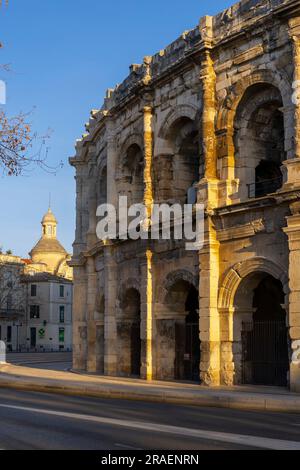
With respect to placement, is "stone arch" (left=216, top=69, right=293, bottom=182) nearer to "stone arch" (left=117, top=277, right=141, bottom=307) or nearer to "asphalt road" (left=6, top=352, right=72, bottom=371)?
"stone arch" (left=117, top=277, right=141, bottom=307)

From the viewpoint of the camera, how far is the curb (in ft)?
55.1

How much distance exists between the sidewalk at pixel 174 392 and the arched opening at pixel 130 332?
2.46m

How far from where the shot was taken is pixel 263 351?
22.0 m

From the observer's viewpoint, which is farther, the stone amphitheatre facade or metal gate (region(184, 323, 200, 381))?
metal gate (region(184, 323, 200, 381))

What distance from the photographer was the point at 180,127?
83.9 ft

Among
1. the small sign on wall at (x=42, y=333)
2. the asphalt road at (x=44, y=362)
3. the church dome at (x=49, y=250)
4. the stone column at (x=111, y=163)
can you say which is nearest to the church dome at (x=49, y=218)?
the church dome at (x=49, y=250)

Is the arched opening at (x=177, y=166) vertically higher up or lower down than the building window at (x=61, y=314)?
higher up

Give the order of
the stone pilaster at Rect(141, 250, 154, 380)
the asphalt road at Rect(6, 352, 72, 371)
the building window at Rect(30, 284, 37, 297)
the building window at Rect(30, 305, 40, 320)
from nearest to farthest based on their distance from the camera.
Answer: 1. the stone pilaster at Rect(141, 250, 154, 380)
2. the asphalt road at Rect(6, 352, 72, 371)
3. the building window at Rect(30, 305, 40, 320)
4. the building window at Rect(30, 284, 37, 297)

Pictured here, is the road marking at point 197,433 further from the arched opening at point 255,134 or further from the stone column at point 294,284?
the arched opening at point 255,134

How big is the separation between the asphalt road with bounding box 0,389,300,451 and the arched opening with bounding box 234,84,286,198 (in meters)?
8.07

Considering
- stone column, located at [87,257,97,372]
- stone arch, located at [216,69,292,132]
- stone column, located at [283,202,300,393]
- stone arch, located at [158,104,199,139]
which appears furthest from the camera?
stone column, located at [87,257,97,372]

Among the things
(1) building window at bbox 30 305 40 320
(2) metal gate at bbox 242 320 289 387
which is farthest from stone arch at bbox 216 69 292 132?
(1) building window at bbox 30 305 40 320

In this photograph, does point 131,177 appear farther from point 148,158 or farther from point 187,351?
point 187,351

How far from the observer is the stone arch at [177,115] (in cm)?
2400
